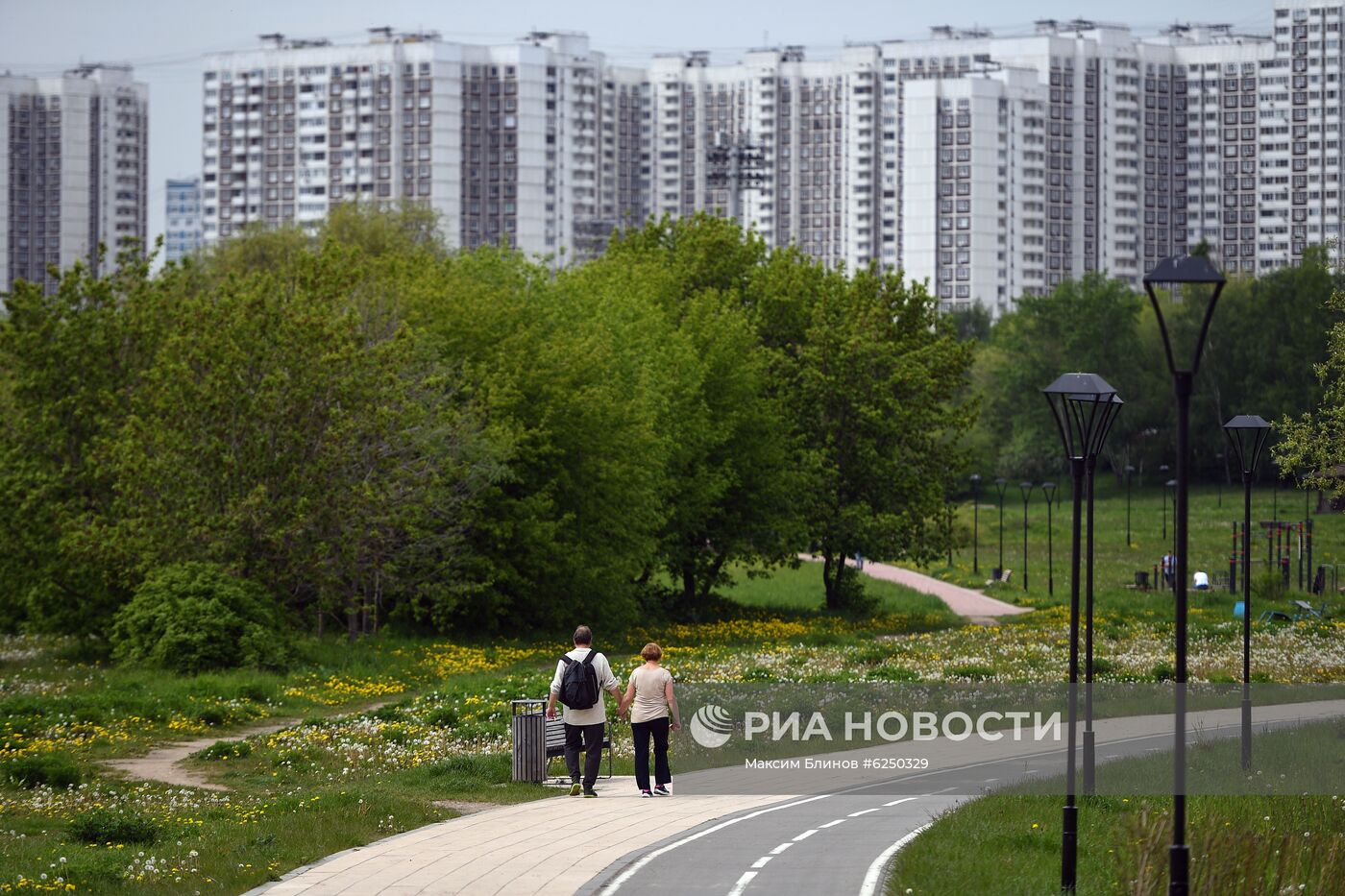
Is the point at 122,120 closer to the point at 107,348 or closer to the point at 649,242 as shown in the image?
the point at 649,242

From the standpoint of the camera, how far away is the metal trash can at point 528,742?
1933 centimetres

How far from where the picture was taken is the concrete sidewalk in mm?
13312

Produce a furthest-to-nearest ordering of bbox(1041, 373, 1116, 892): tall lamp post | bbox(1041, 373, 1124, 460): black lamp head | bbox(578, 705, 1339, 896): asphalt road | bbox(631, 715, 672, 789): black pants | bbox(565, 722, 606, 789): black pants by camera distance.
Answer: bbox(565, 722, 606, 789): black pants
bbox(631, 715, 672, 789): black pants
bbox(1041, 373, 1124, 460): black lamp head
bbox(1041, 373, 1116, 892): tall lamp post
bbox(578, 705, 1339, 896): asphalt road

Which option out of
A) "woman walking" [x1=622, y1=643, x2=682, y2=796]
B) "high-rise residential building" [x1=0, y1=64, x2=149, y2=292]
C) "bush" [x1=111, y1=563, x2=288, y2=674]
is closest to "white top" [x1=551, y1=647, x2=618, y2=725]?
"woman walking" [x1=622, y1=643, x2=682, y2=796]

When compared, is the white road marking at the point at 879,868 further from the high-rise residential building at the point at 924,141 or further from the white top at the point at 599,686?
the high-rise residential building at the point at 924,141

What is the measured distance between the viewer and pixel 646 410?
1773 inches

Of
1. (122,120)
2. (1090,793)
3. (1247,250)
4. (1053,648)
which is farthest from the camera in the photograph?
(122,120)

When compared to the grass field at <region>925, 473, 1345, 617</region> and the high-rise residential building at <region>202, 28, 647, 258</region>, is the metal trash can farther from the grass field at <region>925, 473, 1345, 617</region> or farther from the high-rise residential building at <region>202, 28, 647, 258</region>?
the high-rise residential building at <region>202, 28, 647, 258</region>

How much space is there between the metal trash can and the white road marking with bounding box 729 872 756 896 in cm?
575

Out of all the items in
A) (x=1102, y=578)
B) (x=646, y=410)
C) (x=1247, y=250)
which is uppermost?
(x=1247, y=250)

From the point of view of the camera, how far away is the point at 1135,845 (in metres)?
15.1

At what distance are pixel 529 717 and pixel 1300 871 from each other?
27.8ft

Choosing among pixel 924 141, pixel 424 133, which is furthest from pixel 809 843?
pixel 424 133

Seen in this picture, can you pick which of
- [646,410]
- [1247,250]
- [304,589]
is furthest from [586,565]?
[1247,250]
